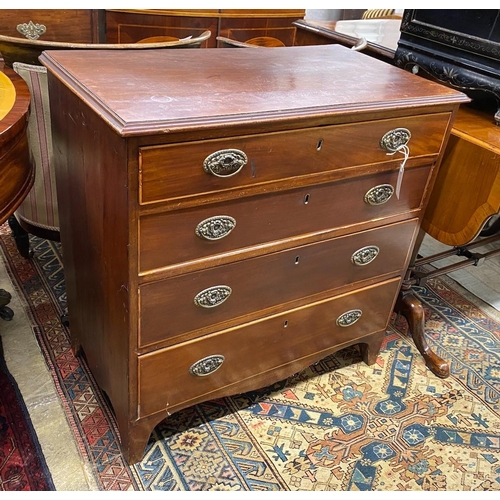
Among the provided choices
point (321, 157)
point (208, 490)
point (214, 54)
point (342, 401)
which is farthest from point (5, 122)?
point (342, 401)

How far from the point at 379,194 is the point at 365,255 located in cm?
21

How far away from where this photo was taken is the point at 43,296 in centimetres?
218

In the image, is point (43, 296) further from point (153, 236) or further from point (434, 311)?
point (434, 311)

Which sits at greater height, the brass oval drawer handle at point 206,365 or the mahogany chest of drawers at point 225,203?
the mahogany chest of drawers at point 225,203

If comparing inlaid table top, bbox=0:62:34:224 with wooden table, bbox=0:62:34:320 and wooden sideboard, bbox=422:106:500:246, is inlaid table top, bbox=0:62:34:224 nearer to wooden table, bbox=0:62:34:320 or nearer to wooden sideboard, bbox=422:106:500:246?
wooden table, bbox=0:62:34:320

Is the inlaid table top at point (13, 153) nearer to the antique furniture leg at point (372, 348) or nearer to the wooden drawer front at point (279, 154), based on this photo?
the wooden drawer front at point (279, 154)

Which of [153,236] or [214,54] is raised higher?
[214,54]

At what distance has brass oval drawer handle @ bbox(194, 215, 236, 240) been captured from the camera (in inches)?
48.6

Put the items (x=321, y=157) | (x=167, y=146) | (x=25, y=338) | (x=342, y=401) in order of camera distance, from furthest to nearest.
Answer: (x=25, y=338)
(x=342, y=401)
(x=321, y=157)
(x=167, y=146)

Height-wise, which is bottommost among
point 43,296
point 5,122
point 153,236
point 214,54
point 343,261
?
point 43,296

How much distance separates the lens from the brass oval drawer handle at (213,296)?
1.35m

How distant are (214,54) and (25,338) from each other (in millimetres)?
1209

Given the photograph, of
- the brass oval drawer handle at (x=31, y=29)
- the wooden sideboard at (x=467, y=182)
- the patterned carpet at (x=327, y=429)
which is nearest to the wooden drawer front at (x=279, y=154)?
the wooden sideboard at (x=467, y=182)

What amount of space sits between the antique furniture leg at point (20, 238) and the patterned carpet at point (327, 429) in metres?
0.34
